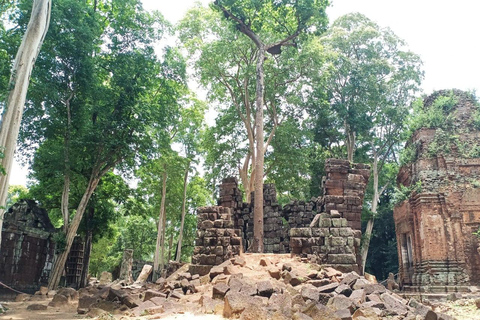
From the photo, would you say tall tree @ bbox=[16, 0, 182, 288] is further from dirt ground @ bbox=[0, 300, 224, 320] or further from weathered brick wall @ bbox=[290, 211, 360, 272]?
weathered brick wall @ bbox=[290, 211, 360, 272]

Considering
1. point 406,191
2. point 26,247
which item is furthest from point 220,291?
point 406,191

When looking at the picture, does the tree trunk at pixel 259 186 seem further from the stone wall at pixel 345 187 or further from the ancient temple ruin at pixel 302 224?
the stone wall at pixel 345 187

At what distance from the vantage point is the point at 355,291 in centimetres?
680

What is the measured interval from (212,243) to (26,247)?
7156 mm

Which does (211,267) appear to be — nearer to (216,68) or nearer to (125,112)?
(125,112)

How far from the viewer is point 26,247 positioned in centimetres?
1278

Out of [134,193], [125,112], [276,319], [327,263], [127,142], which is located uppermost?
[125,112]

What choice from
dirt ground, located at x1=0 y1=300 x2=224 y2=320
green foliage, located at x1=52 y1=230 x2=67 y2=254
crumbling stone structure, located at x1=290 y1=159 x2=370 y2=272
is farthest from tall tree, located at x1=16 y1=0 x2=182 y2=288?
crumbling stone structure, located at x1=290 y1=159 x2=370 y2=272

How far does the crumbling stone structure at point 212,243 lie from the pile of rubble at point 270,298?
2.02ft

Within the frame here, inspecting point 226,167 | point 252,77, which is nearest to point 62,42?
point 252,77

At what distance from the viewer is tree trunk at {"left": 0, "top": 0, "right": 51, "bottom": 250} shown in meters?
7.40

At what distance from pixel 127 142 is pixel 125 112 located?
1124 millimetres

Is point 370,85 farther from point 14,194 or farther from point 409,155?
point 14,194

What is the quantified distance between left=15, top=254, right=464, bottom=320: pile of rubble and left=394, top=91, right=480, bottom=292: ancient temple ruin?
28.9 feet
